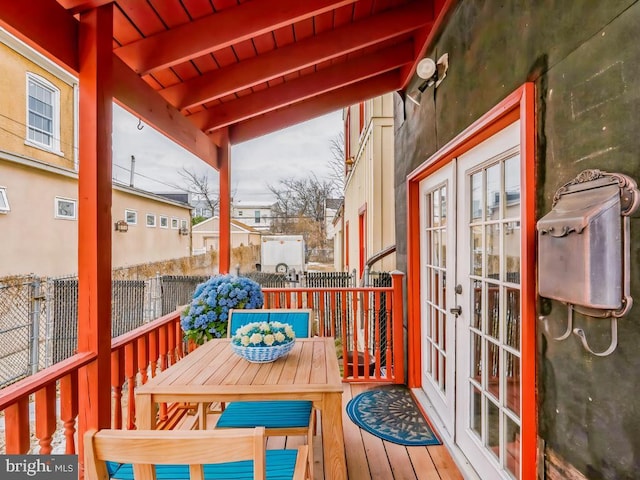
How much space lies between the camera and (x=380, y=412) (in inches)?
118

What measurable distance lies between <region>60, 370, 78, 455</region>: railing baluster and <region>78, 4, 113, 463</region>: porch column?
1.1 inches

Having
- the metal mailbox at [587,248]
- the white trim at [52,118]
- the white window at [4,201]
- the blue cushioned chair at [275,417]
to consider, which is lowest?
the blue cushioned chair at [275,417]

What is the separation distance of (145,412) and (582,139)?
2.03 metres

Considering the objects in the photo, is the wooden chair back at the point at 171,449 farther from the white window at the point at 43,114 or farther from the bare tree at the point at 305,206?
the bare tree at the point at 305,206

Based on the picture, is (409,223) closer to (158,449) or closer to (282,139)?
(158,449)

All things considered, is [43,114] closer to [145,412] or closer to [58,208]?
[58,208]

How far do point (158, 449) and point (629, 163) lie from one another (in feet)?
4.62

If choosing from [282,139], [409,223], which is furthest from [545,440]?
[282,139]

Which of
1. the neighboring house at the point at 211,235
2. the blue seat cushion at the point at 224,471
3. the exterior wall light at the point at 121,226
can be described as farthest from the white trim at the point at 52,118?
the neighboring house at the point at 211,235

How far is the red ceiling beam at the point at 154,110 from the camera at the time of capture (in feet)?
7.13

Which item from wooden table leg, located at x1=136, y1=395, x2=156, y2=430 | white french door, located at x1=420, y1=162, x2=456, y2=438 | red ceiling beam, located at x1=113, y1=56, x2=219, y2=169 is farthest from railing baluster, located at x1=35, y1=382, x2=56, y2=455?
white french door, located at x1=420, y1=162, x2=456, y2=438

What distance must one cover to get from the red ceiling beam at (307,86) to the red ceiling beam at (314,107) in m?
0.39

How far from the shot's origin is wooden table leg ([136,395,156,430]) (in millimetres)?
1739

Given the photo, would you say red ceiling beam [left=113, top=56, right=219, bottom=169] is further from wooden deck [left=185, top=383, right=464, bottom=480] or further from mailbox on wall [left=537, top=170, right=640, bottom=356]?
wooden deck [left=185, top=383, right=464, bottom=480]
